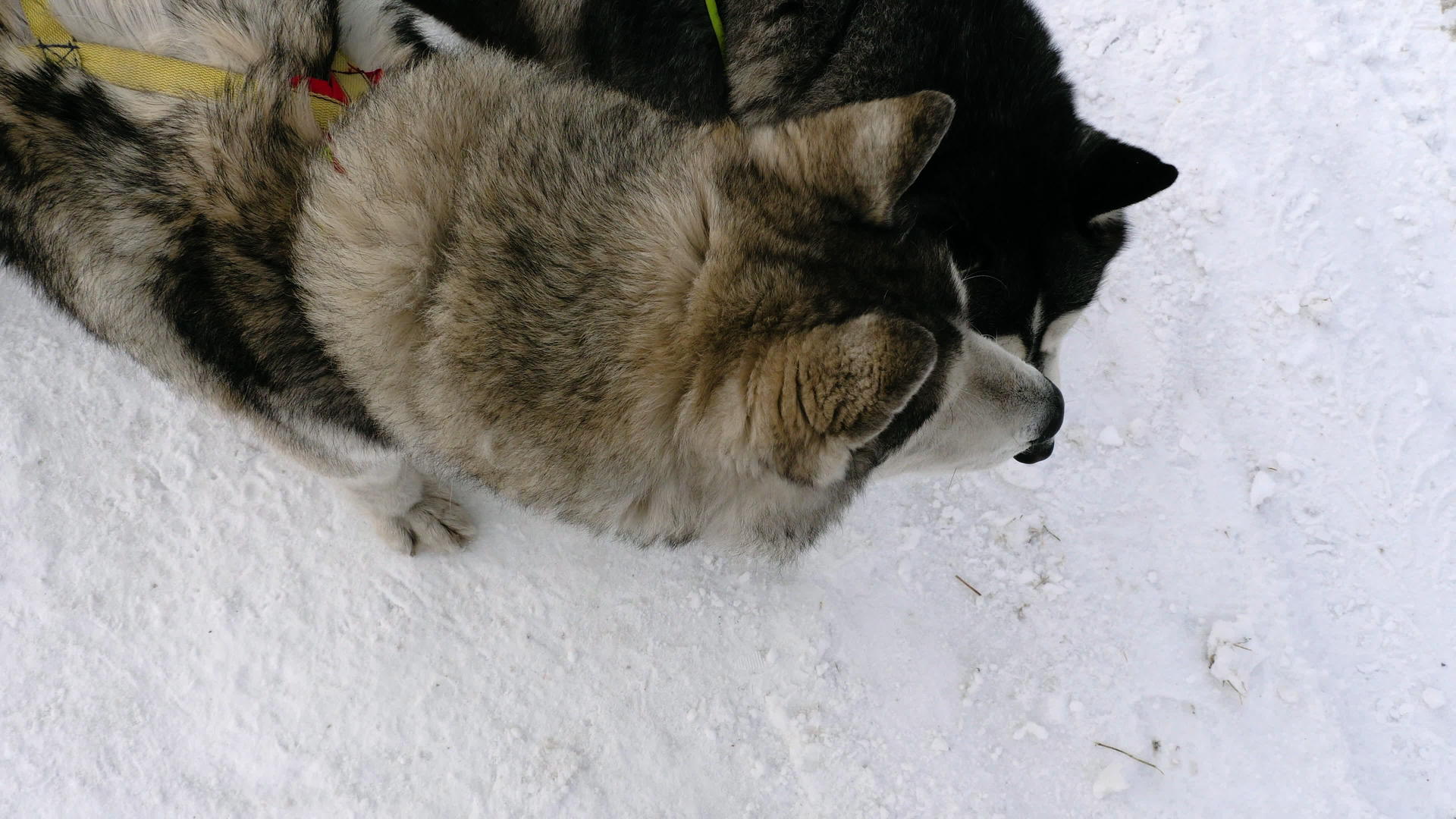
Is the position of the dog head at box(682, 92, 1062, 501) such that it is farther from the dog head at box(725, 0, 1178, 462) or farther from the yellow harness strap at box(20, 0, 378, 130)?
the yellow harness strap at box(20, 0, 378, 130)

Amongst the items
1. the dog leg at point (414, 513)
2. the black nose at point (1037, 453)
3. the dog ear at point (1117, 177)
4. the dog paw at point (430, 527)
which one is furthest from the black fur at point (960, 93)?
the dog paw at point (430, 527)

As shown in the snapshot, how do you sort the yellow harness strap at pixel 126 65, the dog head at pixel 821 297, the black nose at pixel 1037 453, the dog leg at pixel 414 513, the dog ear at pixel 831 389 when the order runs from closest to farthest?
the dog ear at pixel 831 389, the dog head at pixel 821 297, the yellow harness strap at pixel 126 65, the black nose at pixel 1037 453, the dog leg at pixel 414 513

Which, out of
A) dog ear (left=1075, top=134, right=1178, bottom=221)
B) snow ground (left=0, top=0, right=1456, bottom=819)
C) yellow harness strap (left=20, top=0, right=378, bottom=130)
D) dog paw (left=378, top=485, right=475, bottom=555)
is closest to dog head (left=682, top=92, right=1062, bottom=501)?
dog ear (left=1075, top=134, right=1178, bottom=221)

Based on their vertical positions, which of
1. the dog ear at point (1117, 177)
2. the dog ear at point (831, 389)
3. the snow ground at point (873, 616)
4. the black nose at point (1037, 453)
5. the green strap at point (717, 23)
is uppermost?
the green strap at point (717, 23)

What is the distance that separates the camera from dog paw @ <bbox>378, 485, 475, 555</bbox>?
3373 mm

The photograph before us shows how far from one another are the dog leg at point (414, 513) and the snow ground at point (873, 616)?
13cm

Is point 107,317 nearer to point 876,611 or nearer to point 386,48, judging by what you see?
point 386,48

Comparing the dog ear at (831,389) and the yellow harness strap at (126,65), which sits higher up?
the yellow harness strap at (126,65)

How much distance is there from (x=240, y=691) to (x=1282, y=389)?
4927mm

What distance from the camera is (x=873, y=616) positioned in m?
3.50

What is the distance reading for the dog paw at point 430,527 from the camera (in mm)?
3373

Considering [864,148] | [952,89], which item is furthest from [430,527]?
[952,89]

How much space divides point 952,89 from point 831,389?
5.26 ft

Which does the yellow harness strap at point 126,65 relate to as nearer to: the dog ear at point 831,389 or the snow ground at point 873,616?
the dog ear at point 831,389
